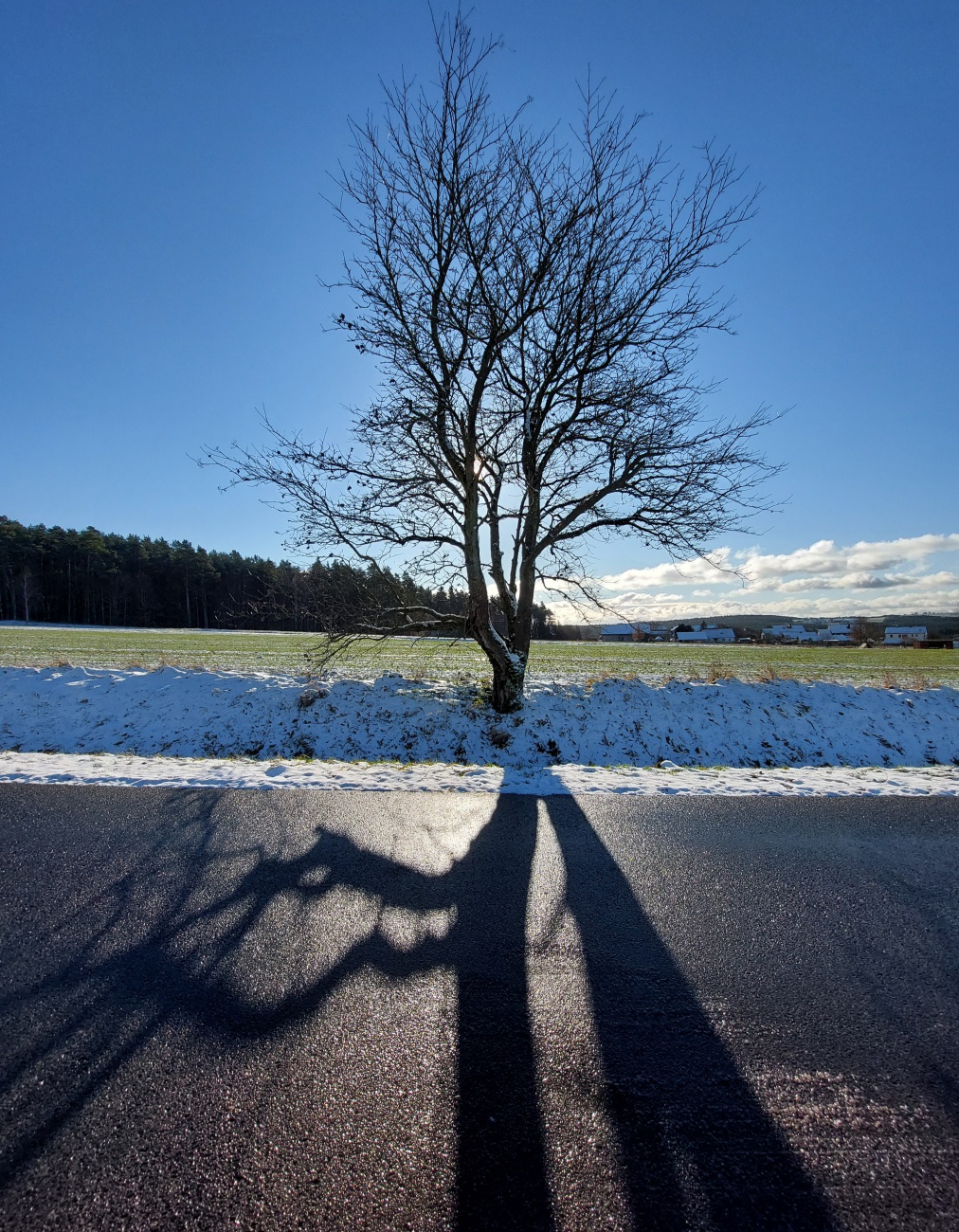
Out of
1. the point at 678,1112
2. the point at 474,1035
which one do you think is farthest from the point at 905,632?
the point at 474,1035

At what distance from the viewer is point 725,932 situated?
9.87 ft

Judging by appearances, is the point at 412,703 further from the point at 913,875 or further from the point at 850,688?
the point at 850,688

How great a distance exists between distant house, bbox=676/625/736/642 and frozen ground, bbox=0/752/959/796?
3577 inches

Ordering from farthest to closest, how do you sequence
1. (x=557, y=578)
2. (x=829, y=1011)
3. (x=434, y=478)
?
(x=557, y=578) → (x=434, y=478) → (x=829, y=1011)

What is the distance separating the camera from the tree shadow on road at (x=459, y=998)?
163 cm

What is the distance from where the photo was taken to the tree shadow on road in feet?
5.34

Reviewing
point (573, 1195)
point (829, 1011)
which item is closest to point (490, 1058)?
point (573, 1195)

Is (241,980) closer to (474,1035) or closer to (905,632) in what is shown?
(474,1035)

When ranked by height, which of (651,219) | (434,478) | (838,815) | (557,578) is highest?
(651,219)

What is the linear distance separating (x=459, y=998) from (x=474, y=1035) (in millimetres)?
234

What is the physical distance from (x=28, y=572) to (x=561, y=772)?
80.2m

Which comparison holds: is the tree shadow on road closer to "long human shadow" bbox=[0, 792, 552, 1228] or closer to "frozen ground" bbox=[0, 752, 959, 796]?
"long human shadow" bbox=[0, 792, 552, 1228]

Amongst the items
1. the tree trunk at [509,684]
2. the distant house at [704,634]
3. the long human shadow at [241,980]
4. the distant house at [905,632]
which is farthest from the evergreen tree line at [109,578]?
the distant house at [905,632]

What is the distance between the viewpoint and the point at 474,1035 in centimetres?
221
